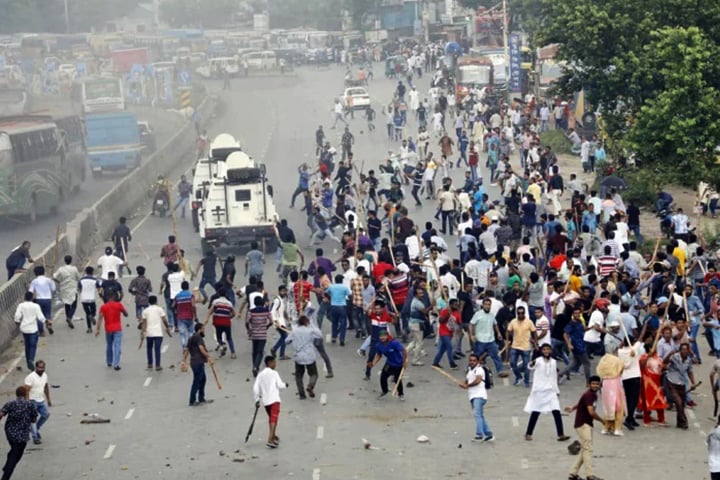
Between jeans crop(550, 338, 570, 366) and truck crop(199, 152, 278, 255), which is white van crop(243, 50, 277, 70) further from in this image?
jeans crop(550, 338, 570, 366)

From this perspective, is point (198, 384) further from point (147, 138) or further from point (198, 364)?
point (147, 138)

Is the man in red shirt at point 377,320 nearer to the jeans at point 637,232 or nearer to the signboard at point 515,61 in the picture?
the jeans at point 637,232

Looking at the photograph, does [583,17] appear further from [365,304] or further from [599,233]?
[365,304]

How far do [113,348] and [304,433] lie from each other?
16.8ft

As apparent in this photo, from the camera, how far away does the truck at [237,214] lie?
110ft

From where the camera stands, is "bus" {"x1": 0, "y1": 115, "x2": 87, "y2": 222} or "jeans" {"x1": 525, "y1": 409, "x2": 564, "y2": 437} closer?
"jeans" {"x1": 525, "y1": 409, "x2": 564, "y2": 437}

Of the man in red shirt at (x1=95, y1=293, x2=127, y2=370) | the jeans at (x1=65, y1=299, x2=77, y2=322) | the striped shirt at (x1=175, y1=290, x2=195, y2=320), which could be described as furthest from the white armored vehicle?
the man in red shirt at (x1=95, y1=293, x2=127, y2=370)

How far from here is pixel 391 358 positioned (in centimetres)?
2072

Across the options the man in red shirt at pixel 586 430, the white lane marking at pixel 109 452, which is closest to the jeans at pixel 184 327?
the white lane marking at pixel 109 452

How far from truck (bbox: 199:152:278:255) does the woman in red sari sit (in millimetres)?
15267

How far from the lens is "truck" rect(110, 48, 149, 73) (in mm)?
91875

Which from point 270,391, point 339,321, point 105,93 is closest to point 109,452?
point 270,391

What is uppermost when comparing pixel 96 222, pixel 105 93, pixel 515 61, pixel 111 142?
pixel 515 61

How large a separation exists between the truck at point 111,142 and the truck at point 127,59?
1574 inches
